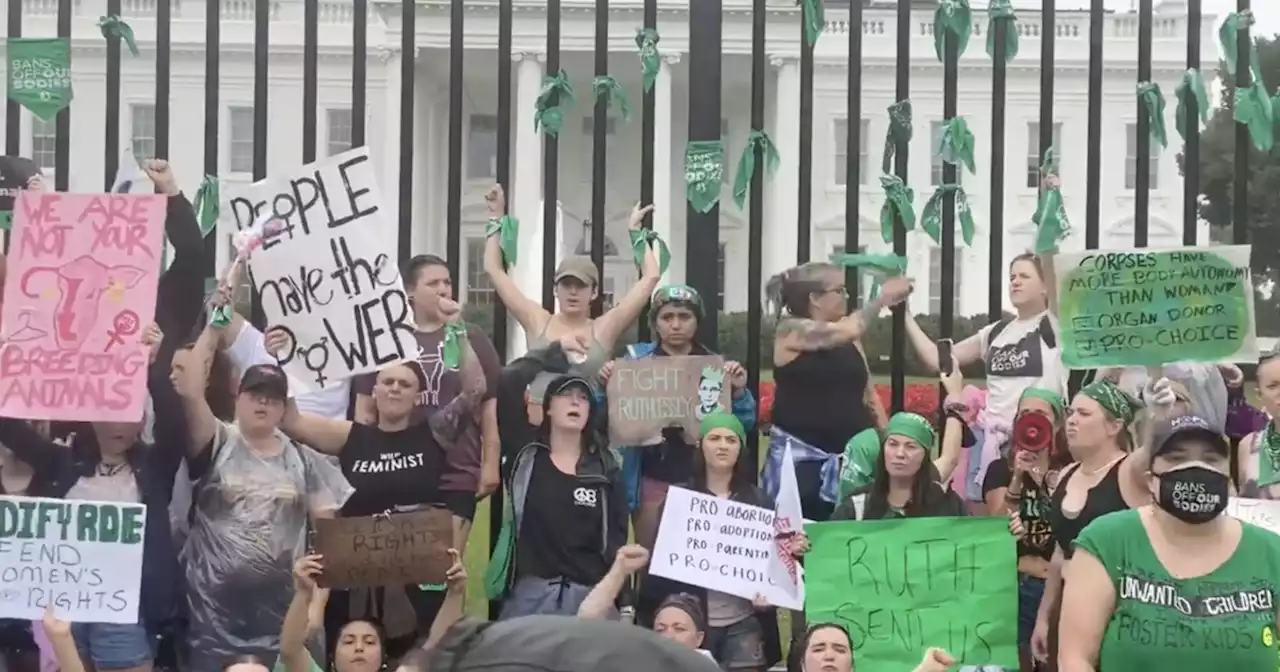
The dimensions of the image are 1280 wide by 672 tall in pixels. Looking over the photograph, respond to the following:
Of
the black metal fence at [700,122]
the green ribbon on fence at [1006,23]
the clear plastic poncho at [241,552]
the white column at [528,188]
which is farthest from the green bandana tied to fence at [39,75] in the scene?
the white column at [528,188]

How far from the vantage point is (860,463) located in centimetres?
504

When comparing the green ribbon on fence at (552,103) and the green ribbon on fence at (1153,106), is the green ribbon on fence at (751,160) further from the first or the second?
the green ribbon on fence at (1153,106)

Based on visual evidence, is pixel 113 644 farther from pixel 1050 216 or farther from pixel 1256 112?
pixel 1256 112

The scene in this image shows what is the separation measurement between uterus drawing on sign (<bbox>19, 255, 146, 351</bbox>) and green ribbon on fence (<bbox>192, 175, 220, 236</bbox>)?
0.29 m

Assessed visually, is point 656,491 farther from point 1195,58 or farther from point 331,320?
point 1195,58

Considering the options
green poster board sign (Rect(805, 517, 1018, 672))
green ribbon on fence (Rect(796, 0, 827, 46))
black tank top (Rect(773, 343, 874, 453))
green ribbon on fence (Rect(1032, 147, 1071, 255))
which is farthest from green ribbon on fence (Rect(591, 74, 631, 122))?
green poster board sign (Rect(805, 517, 1018, 672))

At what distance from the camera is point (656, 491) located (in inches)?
207

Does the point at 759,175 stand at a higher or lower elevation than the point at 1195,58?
lower

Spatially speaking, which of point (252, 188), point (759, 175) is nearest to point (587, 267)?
point (759, 175)

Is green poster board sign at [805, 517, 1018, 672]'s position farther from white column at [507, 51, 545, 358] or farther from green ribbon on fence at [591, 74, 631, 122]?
white column at [507, 51, 545, 358]

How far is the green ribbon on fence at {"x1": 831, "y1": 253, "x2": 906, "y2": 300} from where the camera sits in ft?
17.1

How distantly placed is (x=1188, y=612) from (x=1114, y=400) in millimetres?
1090

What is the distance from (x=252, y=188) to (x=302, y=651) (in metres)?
1.63

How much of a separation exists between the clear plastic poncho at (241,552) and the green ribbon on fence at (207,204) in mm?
776
